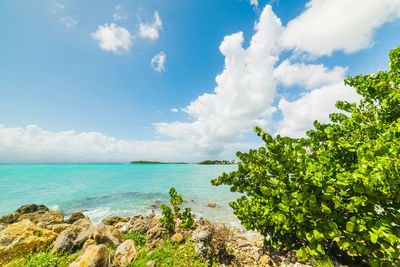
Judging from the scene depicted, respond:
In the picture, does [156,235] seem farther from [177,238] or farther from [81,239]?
[81,239]

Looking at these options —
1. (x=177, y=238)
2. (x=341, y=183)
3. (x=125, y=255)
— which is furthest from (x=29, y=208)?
(x=341, y=183)

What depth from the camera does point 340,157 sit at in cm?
310

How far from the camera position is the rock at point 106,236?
7332 mm

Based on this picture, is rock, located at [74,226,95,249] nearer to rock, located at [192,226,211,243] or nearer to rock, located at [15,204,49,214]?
rock, located at [192,226,211,243]

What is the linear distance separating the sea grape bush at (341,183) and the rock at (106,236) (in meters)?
7.03

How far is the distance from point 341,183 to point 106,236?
9467mm

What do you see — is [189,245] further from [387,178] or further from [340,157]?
[387,178]

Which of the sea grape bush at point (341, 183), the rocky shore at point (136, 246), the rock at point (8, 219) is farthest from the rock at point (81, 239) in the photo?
the rock at point (8, 219)

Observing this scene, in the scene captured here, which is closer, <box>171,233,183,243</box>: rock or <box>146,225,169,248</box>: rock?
<box>171,233,183,243</box>: rock

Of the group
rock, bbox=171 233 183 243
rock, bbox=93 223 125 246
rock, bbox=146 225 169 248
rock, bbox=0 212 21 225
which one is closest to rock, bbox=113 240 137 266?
rock, bbox=146 225 169 248

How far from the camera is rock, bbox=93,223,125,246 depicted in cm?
733

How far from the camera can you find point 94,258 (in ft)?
16.5

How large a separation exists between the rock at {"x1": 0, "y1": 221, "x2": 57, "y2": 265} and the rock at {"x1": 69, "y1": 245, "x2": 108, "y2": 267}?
4.28m

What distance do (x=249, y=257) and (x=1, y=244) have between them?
10.9 metres
